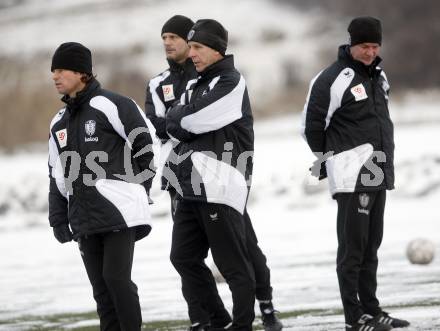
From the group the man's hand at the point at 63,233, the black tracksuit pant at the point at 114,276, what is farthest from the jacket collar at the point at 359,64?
the man's hand at the point at 63,233

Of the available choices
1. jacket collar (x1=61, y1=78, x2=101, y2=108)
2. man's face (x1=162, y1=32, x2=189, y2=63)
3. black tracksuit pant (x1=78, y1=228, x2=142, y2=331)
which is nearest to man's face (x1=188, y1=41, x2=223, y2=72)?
jacket collar (x1=61, y1=78, x2=101, y2=108)

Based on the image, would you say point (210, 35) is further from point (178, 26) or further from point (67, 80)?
point (178, 26)

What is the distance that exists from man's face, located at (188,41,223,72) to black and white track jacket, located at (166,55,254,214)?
3 cm

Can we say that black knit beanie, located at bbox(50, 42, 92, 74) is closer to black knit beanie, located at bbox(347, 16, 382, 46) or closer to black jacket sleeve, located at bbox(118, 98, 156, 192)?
black jacket sleeve, located at bbox(118, 98, 156, 192)

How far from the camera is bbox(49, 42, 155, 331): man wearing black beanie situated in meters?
7.17

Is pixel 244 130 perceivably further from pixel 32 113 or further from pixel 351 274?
pixel 32 113

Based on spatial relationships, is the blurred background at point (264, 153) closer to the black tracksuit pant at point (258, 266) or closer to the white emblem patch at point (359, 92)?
the black tracksuit pant at point (258, 266)

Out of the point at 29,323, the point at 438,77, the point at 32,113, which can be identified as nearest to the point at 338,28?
the point at 438,77

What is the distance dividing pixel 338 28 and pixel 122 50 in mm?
8669

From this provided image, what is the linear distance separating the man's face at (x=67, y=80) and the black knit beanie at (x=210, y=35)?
31.8 inches

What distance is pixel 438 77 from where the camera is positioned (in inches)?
1548

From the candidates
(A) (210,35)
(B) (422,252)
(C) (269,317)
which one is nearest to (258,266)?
(C) (269,317)

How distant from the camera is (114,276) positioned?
7121 mm

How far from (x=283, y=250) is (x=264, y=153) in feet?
30.3
